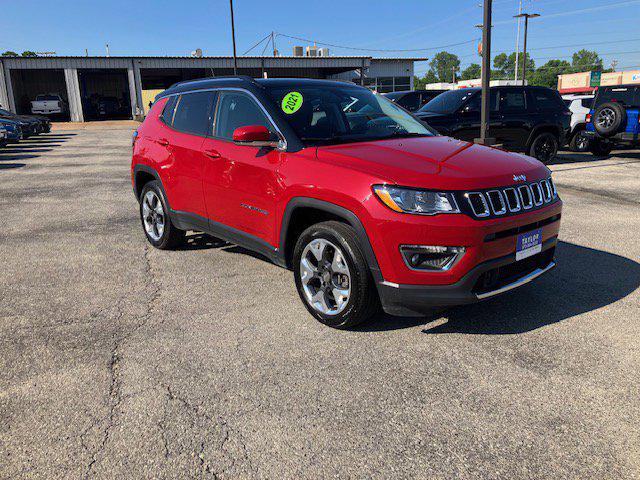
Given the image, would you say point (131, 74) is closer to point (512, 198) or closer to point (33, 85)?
point (33, 85)

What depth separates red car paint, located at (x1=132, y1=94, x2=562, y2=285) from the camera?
3.13 meters

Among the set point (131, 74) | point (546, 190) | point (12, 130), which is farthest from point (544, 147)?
point (131, 74)

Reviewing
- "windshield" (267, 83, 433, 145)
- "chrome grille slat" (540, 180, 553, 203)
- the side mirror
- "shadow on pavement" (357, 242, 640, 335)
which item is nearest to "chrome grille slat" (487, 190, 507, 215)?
"chrome grille slat" (540, 180, 553, 203)

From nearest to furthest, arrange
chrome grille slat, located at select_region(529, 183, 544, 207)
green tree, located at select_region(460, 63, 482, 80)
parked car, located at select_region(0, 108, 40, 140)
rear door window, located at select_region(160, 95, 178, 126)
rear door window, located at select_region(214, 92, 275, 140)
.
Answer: chrome grille slat, located at select_region(529, 183, 544, 207) → rear door window, located at select_region(214, 92, 275, 140) → rear door window, located at select_region(160, 95, 178, 126) → parked car, located at select_region(0, 108, 40, 140) → green tree, located at select_region(460, 63, 482, 80)

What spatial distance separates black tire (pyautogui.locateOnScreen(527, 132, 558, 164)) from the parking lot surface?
760 centimetres

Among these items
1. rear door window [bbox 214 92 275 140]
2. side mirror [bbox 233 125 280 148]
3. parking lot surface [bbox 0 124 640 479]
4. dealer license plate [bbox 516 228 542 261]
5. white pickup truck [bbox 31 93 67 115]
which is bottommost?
parking lot surface [bbox 0 124 640 479]

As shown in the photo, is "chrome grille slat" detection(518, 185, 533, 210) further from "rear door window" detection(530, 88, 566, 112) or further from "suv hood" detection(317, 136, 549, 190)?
"rear door window" detection(530, 88, 566, 112)

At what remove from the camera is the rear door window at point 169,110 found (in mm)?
5429

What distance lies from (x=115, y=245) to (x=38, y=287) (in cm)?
147

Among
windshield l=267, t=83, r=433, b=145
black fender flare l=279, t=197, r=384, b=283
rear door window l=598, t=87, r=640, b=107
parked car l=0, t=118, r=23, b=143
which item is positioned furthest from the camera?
parked car l=0, t=118, r=23, b=143

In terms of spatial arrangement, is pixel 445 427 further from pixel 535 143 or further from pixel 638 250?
pixel 535 143

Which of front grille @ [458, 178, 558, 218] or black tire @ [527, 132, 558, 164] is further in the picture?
black tire @ [527, 132, 558, 164]

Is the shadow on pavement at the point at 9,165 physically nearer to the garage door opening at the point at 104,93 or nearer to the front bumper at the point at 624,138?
the front bumper at the point at 624,138

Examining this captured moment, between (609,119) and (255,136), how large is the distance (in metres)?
12.1
